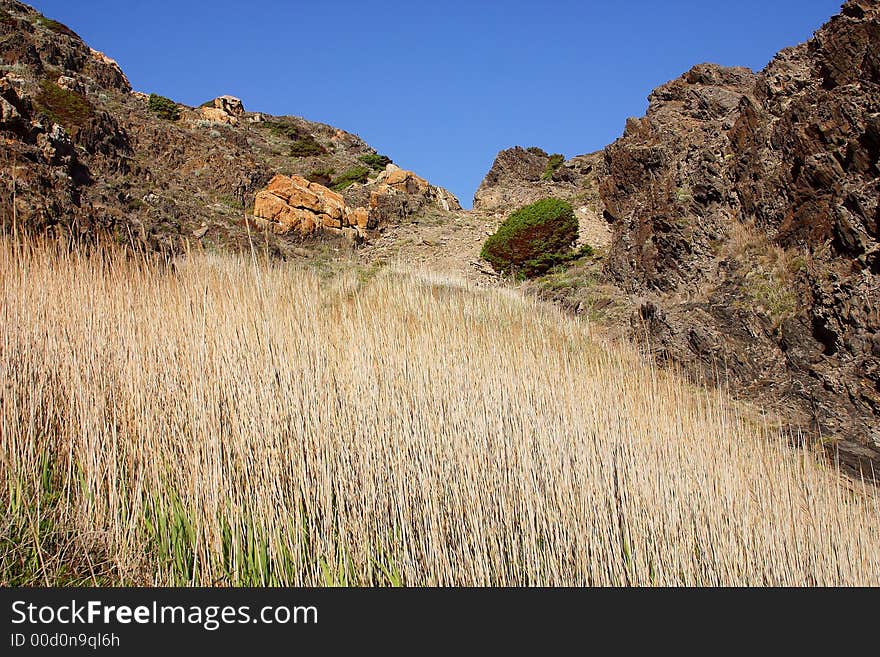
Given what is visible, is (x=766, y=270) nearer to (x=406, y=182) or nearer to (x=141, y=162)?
(x=406, y=182)

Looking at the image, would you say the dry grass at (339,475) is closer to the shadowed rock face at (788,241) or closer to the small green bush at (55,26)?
the shadowed rock face at (788,241)

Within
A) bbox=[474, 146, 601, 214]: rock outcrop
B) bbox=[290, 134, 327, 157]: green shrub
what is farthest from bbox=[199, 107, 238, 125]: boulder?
bbox=[474, 146, 601, 214]: rock outcrop

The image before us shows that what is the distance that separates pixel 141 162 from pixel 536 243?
41.9 feet

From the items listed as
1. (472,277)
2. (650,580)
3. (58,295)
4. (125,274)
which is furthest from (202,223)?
(650,580)

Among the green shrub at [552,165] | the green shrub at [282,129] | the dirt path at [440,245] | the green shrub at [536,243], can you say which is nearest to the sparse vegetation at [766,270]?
the green shrub at [536,243]

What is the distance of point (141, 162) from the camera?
17578 millimetres

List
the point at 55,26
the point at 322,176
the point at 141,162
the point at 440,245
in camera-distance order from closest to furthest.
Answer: the point at 141,162
the point at 440,245
the point at 322,176
the point at 55,26

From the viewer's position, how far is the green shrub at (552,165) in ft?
78.4

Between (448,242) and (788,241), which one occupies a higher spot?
(448,242)

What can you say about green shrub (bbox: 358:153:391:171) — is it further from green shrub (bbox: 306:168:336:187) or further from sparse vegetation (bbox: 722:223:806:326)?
sparse vegetation (bbox: 722:223:806:326)

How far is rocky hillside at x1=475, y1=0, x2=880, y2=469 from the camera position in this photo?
5.62 meters

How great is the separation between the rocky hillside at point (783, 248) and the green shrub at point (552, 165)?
12.7 metres

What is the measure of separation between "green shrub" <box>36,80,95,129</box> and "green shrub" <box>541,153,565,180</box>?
662 inches

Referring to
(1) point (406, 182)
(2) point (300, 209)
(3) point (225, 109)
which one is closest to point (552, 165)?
(1) point (406, 182)
